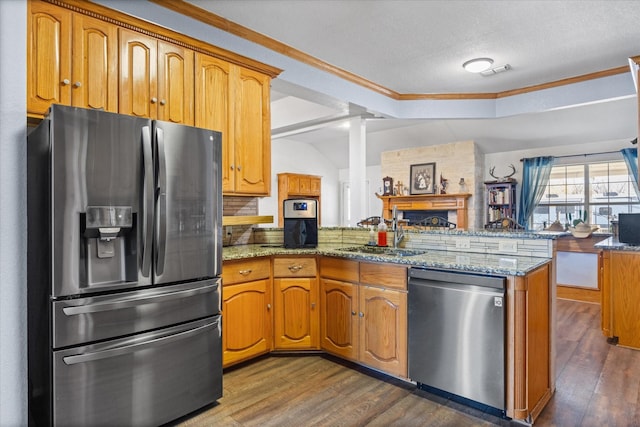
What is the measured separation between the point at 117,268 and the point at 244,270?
1045mm

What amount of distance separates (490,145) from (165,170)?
590 cm

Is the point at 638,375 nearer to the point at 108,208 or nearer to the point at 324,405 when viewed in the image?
the point at 324,405

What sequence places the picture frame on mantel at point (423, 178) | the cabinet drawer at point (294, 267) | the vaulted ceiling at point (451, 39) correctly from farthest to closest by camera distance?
the picture frame on mantel at point (423, 178), the cabinet drawer at point (294, 267), the vaulted ceiling at point (451, 39)

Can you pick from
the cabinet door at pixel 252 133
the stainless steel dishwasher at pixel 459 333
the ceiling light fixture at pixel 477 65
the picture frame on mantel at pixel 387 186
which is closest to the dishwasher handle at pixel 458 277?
the stainless steel dishwasher at pixel 459 333

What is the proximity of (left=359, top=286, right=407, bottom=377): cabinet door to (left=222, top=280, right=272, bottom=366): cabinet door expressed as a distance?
2.44ft

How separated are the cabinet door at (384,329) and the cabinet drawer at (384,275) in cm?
4

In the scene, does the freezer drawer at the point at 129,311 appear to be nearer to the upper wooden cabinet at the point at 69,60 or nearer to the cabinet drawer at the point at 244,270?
the cabinet drawer at the point at 244,270

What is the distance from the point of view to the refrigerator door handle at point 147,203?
6.09ft

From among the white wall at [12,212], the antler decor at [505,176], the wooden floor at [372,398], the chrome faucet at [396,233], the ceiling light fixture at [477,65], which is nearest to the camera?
the white wall at [12,212]

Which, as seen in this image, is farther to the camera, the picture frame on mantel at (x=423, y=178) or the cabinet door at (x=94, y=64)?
the picture frame on mantel at (x=423, y=178)

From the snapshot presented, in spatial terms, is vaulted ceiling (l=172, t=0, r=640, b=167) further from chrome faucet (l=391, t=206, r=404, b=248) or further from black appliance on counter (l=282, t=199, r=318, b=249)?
chrome faucet (l=391, t=206, r=404, b=248)

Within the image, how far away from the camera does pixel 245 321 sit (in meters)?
2.73

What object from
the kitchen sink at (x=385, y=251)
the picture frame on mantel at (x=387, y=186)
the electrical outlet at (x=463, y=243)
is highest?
the picture frame on mantel at (x=387, y=186)

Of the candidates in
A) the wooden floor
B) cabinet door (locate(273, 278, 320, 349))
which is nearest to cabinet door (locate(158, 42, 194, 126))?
cabinet door (locate(273, 278, 320, 349))
